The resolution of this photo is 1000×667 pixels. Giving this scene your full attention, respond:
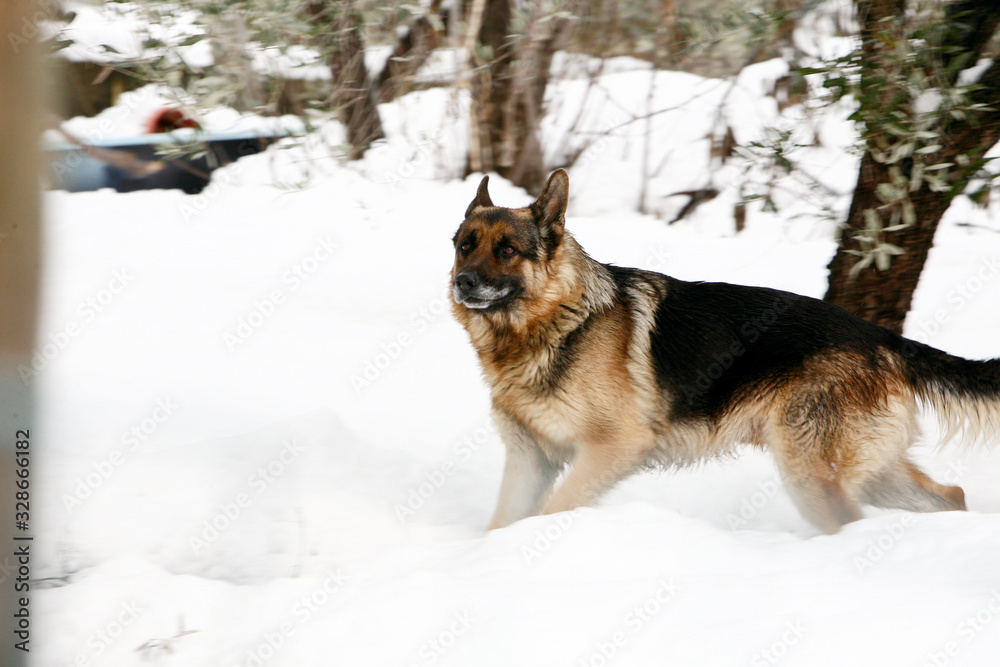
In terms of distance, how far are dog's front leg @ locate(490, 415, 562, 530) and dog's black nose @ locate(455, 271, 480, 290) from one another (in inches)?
29.0

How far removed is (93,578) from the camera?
3.26 m

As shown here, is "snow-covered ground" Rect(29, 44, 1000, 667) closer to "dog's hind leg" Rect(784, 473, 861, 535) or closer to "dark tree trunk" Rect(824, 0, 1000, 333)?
"dog's hind leg" Rect(784, 473, 861, 535)

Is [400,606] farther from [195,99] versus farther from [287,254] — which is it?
[287,254]

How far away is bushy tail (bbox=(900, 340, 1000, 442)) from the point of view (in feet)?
12.5

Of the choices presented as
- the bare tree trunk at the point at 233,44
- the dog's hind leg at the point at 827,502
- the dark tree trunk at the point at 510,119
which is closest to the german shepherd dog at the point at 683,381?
the dog's hind leg at the point at 827,502

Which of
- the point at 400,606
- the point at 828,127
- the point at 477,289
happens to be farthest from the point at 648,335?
the point at 828,127

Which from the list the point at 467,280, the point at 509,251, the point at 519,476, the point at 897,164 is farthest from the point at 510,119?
the point at 519,476

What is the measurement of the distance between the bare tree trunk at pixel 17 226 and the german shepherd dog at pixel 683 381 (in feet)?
6.65

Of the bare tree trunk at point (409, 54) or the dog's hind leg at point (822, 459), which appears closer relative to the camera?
the dog's hind leg at point (822, 459)

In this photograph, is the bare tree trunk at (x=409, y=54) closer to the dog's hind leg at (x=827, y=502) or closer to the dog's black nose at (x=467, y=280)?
the dog's black nose at (x=467, y=280)

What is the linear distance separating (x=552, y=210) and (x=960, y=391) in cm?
217

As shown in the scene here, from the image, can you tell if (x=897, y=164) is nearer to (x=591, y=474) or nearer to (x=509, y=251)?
(x=509, y=251)

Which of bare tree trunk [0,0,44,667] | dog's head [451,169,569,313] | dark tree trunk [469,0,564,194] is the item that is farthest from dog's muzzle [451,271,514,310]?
dark tree trunk [469,0,564,194]

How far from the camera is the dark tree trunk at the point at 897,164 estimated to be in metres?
4.11
